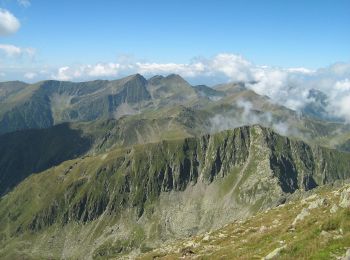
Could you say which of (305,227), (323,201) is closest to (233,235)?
(323,201)

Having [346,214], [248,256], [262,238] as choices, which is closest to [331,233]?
[346,214]

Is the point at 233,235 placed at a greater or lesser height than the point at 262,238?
lesser

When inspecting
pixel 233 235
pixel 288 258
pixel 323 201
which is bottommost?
pixel 233 235

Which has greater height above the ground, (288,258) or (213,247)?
(288,258)

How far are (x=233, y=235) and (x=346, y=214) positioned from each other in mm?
35972

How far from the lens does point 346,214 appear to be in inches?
1528

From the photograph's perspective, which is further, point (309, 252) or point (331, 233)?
point (331, 233)

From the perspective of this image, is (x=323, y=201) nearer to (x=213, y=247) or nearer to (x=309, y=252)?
(x=213, y=247)

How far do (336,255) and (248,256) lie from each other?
1230 cm

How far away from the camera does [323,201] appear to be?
7012cm

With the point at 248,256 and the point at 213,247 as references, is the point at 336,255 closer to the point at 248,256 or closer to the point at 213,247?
the point at 248,256

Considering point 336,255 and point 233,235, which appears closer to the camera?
point 336,255

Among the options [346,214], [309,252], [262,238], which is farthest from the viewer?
[262,238]

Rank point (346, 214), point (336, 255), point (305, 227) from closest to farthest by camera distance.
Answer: point (336, 255) < point (346, 214) < point (305, 227)
